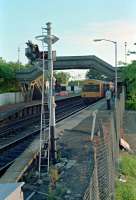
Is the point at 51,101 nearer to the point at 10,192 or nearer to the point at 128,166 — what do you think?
the point at 128,166

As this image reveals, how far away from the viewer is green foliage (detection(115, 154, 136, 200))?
12008 mm

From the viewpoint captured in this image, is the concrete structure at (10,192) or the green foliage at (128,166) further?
the green foliage at (128,166)

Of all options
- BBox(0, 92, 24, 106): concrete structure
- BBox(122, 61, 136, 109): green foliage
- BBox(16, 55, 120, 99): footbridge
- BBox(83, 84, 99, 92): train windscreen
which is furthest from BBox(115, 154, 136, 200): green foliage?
BBox(16, 55, 120, 99): footbridge

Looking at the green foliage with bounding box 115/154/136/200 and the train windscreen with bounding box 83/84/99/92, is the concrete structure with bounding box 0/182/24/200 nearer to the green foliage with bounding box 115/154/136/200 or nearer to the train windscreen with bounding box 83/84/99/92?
the green foliage with bounding box 115/154/136/200

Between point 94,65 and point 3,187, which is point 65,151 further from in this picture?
point 94,65

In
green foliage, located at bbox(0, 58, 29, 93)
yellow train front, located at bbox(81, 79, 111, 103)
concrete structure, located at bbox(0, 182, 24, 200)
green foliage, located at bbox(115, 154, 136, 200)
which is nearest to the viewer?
concrete structure, located at bbox(0, 182, 24, 200)

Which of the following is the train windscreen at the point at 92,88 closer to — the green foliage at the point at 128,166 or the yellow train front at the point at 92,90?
the yellow train front at the point at 92,90

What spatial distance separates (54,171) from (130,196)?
8.45 ft

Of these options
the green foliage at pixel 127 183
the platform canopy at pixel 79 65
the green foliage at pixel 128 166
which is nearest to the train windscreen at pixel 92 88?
the platform canopy at pixel 79 65

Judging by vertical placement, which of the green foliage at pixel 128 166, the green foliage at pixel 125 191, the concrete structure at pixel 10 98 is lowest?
the green foliage at pixel 128 166

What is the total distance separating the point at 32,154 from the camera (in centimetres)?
1675

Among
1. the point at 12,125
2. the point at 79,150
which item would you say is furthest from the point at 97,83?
the point at 79,150

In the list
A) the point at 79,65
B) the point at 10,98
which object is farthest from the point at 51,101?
the point at 79,65

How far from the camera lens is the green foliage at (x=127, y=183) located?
1201cm
